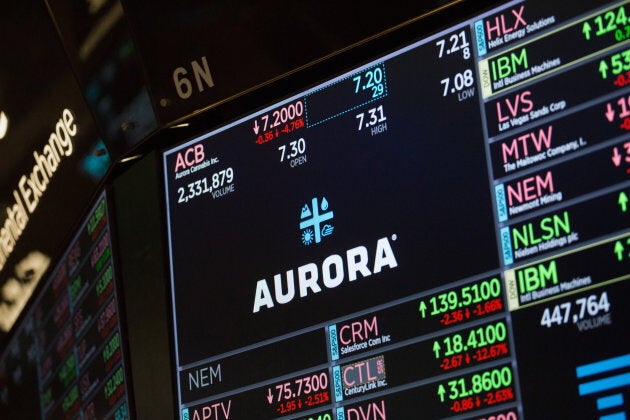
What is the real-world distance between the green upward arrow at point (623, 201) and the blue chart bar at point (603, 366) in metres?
0.45

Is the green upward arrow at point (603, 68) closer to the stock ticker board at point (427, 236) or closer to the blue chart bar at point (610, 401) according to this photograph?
the stock ticker board at point (427, 236)

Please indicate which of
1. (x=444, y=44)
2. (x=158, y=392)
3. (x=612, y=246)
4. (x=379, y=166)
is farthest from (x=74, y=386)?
(x=612, y=246)

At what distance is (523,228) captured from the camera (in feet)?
13.9

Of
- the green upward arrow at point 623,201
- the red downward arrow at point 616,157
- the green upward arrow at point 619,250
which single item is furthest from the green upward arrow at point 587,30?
the green upward arrow at point 619,250

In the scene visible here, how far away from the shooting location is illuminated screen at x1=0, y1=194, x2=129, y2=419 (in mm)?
5723

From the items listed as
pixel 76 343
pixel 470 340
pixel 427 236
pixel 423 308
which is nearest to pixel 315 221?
pixel 427 236

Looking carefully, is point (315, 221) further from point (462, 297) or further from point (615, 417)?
point (615, 417)

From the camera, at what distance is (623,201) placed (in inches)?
157

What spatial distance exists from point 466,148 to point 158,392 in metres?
1.67

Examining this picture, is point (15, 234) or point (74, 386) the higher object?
point (15, 234)

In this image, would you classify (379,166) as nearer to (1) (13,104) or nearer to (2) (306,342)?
(2) (306,342)

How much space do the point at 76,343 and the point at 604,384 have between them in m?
2.91

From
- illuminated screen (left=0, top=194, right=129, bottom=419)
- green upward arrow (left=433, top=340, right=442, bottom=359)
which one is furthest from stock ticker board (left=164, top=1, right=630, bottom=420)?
illuminated screen (left=0, top=194, right=129, bottom=419)

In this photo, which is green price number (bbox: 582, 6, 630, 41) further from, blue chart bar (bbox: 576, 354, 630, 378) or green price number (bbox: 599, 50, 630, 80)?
blue chart bar (bbox: 576, 354, 630, 378)
